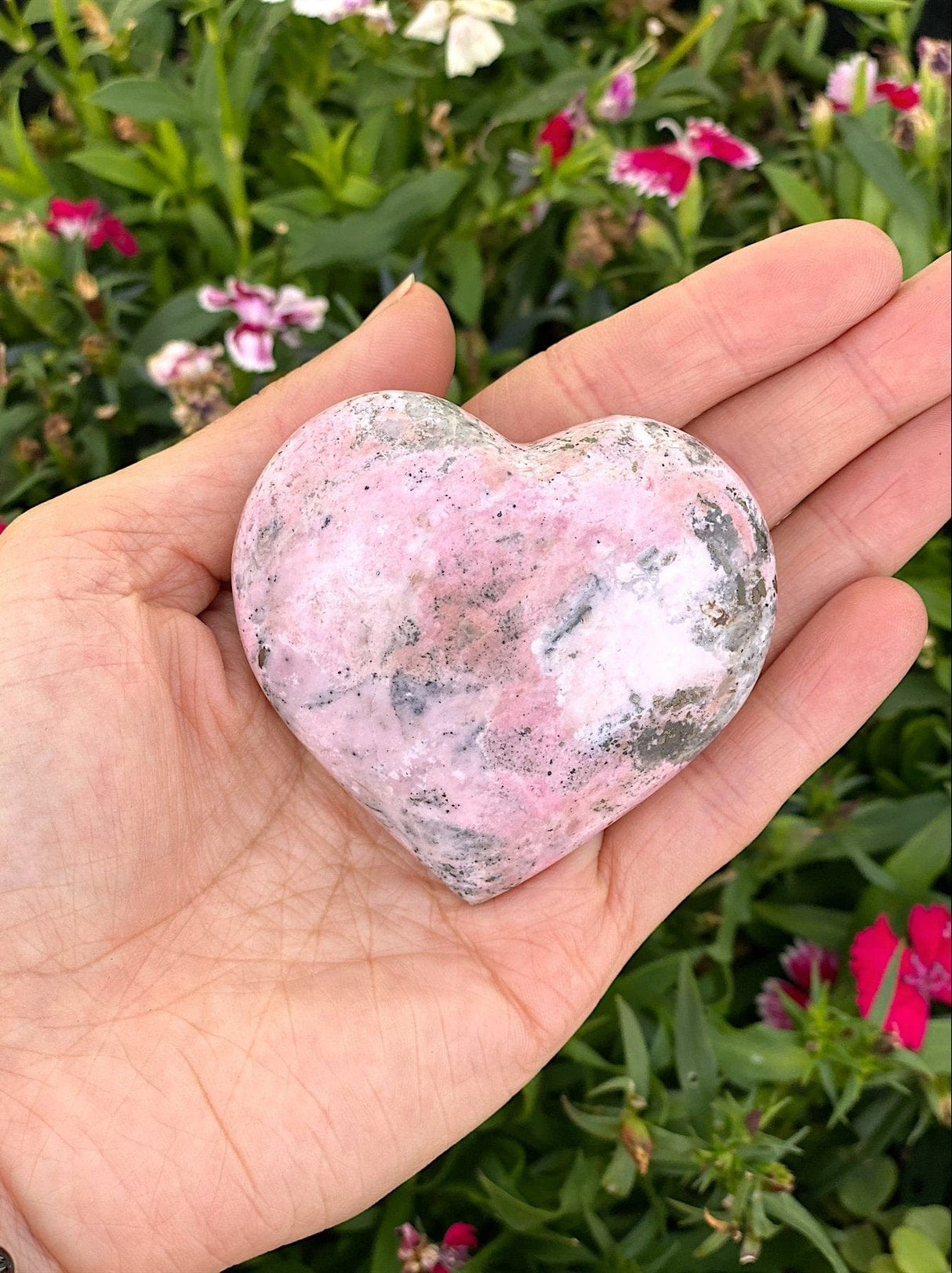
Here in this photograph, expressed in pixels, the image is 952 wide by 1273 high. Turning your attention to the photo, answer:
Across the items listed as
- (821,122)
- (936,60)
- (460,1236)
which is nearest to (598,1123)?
(460,1236)

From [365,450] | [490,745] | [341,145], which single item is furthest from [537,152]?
[490,745]

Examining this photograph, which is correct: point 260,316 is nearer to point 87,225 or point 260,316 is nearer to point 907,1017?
point 87,225

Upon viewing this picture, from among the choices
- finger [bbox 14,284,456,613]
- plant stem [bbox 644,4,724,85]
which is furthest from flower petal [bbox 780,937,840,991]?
plant stem [bbox 644,4,724,85]

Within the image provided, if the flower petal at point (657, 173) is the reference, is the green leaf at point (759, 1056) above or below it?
below

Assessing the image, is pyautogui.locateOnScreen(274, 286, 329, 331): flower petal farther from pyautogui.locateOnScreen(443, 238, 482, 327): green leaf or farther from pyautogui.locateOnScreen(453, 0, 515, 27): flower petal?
pyautogui.locateOnScreen(453, 0, 515, 27): flower petal

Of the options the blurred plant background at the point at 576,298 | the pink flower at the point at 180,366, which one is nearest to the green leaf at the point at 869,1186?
the blurred plant background at the point at 576,298

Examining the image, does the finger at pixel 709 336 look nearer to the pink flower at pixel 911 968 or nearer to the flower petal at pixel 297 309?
the flower petal at pixel 297 309
